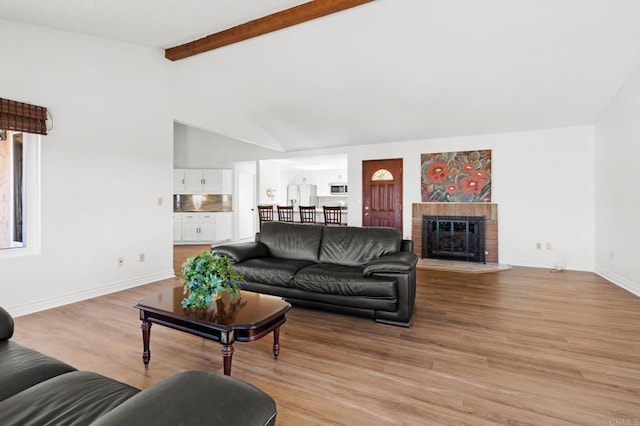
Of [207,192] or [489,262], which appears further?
[207,192]

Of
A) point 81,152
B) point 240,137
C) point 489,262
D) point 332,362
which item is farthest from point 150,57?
point 489,262

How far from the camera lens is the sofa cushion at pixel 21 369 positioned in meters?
1.12

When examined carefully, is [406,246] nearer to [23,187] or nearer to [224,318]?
[224,318]

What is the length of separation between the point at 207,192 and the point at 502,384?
7.75 m

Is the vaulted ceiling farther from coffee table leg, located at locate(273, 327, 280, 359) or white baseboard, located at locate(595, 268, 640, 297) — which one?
coffee table leg, located at locate(273, 327, 280, 359)

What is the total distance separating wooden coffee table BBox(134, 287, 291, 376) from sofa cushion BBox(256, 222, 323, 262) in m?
1.41

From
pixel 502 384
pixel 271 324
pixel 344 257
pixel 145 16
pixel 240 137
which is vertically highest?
pixel 145 16

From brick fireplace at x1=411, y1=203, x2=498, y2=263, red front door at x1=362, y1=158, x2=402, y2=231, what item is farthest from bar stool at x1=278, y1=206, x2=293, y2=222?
brick fireplace at x1=411, y1=203, x2=498, y2=263

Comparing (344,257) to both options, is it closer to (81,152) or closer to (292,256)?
(292,256)

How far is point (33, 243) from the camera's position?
11.0 feet

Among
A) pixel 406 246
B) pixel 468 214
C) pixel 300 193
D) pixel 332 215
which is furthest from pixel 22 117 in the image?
pixel 300 193

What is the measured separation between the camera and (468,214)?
588cm

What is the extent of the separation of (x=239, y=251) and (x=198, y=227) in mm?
5168

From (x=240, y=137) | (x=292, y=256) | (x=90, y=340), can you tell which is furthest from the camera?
(x=240, y=137)
